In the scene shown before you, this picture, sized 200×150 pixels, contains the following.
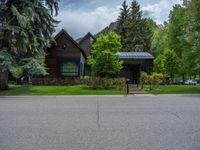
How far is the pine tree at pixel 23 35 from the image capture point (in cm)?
2506

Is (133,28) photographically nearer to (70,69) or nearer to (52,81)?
(70,69)

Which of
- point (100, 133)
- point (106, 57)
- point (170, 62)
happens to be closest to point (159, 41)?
point (170, 62)

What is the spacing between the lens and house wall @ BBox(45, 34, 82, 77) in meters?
34.7

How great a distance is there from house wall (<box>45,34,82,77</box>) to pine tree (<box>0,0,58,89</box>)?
5.15m

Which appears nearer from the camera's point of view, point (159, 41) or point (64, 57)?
point (64, 57)

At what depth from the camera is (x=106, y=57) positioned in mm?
27219

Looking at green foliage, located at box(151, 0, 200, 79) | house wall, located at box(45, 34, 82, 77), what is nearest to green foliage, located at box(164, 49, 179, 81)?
green foliage, located at box(151, 0, 200, 79)

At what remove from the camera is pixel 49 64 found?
3500 cm

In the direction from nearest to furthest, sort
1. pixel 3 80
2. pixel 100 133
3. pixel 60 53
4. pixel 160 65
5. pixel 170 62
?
pixel 100 133
pixel 3 80
pixel 60 53
pixel 170 62
pixel 160 65

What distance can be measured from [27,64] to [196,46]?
1602cm

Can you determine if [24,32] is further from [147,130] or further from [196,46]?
[147,130]

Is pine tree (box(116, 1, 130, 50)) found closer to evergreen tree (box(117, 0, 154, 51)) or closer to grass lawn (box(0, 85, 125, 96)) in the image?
evergreen tree (box(117, 0, 154, 51))

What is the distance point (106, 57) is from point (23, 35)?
26.8 ft

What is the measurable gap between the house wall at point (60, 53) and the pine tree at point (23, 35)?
5.15 meters
